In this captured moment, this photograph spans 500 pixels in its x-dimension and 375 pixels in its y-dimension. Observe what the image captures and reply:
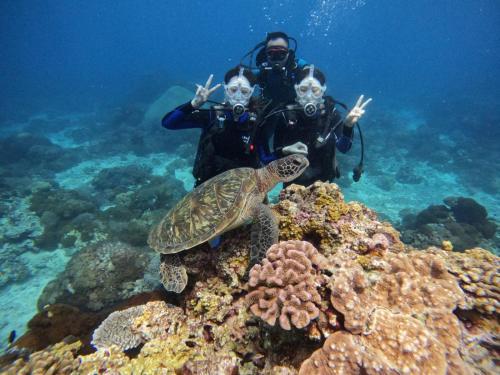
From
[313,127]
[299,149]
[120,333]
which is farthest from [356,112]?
[120,333]

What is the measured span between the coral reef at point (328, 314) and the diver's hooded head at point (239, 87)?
2.68 metres

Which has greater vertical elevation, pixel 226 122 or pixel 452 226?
pixel 452 226

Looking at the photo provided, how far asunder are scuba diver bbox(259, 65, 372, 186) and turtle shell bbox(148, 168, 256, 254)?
4.43 ft

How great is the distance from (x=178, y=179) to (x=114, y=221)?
15.1 ft

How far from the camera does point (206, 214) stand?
3705 mm

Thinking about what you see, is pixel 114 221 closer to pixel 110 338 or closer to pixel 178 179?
pixel 178 179

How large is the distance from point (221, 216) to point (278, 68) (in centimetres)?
484

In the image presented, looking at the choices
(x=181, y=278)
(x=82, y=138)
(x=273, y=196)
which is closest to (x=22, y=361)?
(x=181, y=278)

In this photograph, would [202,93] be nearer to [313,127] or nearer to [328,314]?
[313,127]

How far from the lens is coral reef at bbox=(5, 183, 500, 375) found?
2.04m

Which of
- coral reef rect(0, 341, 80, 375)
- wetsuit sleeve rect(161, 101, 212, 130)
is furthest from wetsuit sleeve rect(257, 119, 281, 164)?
coral reef rect(0, 341, 80, 375)

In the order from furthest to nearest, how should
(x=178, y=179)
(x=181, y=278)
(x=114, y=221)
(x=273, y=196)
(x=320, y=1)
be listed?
(x=320, y=1) → (x=178, y=179) → (x=273, y=196) → (x=114, y=221) → (x=181, y=278)

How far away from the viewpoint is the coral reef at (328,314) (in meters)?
2.04

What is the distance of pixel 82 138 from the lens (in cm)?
2302
